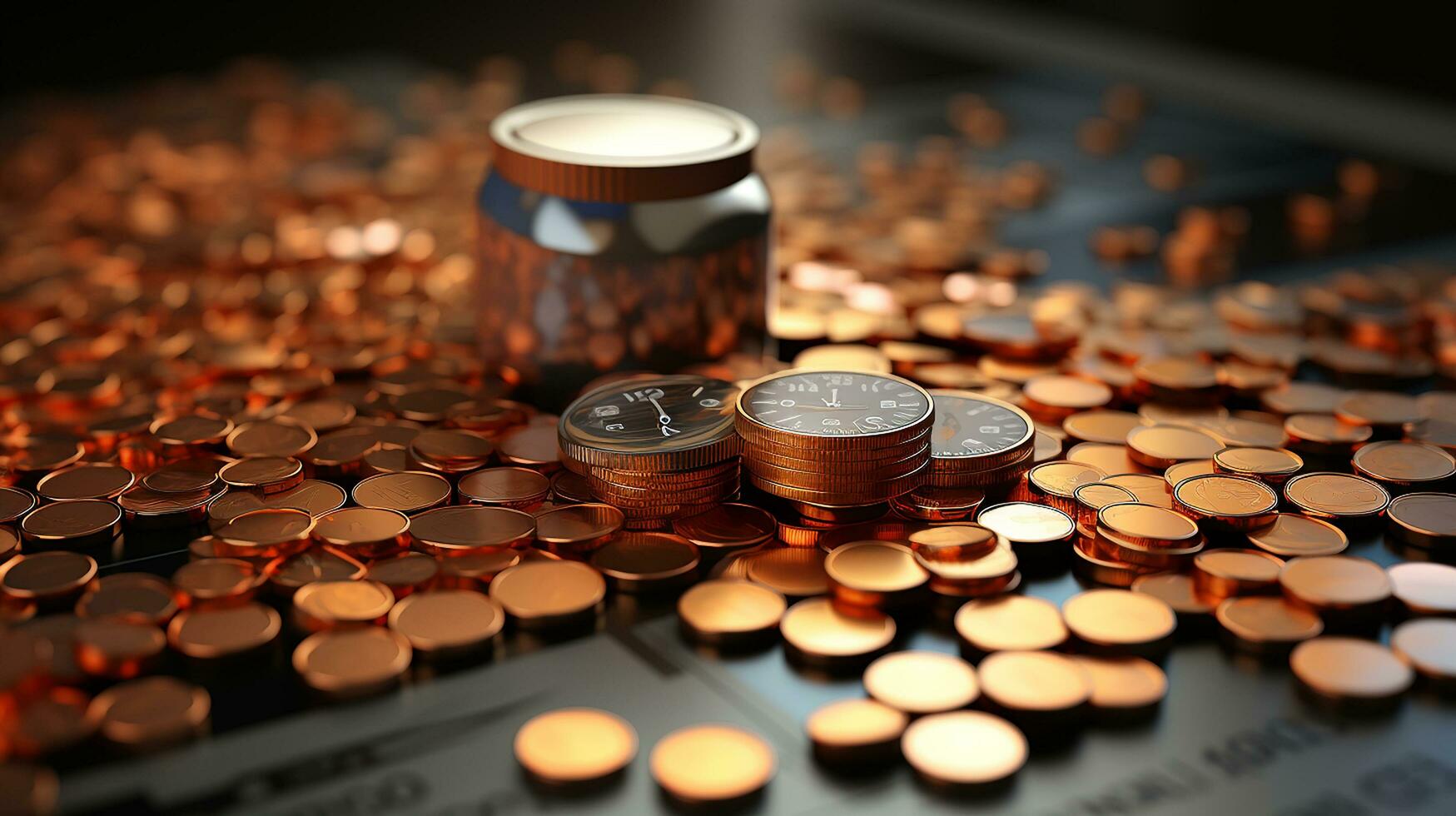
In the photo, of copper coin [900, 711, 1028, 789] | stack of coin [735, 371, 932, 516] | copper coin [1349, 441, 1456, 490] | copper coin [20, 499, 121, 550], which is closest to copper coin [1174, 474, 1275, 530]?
copper coin [1349, 441, 1456, 490]

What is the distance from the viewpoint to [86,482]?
1.25 m

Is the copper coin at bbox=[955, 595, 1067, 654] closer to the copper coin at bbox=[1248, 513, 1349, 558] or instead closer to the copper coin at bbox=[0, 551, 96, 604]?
the copper coin at bbox=[1248, 513, 1349, 558]

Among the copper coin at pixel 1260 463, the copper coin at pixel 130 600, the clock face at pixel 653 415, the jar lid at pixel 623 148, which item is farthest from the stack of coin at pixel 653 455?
the copper coin at pixel 1260 463

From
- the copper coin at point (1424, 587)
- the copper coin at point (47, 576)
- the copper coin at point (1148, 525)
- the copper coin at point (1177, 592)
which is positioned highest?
the copper coin at point (1148, 525)

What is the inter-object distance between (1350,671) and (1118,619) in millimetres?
157

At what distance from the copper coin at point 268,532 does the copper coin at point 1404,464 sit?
3.01 feet

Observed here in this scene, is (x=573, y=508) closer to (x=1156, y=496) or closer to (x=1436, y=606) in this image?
(x=1156, y=496)

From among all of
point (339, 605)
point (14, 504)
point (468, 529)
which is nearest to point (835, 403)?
point (468, 529)

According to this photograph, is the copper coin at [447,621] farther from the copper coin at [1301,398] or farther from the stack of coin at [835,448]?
the copper coin at [1301,398]

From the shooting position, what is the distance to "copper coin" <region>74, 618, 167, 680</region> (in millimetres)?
975

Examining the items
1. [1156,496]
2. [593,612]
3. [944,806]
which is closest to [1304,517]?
[1156,496]

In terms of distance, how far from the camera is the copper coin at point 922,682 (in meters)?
0.96

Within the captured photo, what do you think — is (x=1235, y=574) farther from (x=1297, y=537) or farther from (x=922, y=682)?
(x=922, y=682)

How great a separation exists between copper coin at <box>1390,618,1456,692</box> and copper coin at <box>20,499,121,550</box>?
99 cm
